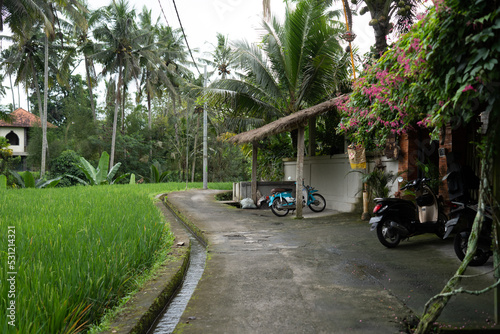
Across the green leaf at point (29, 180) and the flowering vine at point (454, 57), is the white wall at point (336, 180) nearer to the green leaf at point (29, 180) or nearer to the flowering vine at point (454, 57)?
the flowering vine at point (454, 57)

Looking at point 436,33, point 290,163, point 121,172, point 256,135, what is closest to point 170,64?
point 121,172

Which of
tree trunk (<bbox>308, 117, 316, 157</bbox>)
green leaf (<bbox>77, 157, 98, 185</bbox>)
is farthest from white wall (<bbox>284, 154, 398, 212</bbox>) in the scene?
green leaf (<bbox>77, 157, 98, 185</bbox>)

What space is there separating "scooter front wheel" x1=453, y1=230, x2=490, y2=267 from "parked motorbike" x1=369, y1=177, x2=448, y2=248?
0.94m

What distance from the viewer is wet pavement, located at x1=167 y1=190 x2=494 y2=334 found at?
114 inches

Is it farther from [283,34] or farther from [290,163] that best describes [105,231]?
[290,163]

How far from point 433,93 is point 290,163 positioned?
11.1m

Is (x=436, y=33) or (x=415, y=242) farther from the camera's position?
(x=415, y=242)

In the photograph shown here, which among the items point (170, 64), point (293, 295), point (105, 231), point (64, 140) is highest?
point (170, 64)

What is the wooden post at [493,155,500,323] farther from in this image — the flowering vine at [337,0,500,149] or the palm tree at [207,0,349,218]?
the palm tree at [207,0,349,218]

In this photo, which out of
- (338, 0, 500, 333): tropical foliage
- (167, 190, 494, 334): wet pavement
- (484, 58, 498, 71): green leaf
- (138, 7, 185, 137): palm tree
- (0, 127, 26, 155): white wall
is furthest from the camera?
(0, 127, 26, 155): white wall

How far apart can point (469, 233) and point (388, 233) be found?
125 centimetres

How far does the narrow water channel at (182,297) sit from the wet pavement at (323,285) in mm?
87


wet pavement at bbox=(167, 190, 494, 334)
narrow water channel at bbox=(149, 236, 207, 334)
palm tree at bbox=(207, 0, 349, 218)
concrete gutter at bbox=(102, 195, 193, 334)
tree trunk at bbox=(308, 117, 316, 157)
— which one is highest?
palm tree at bbox=(207, 0, 349, 218)

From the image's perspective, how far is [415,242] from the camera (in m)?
6.01
